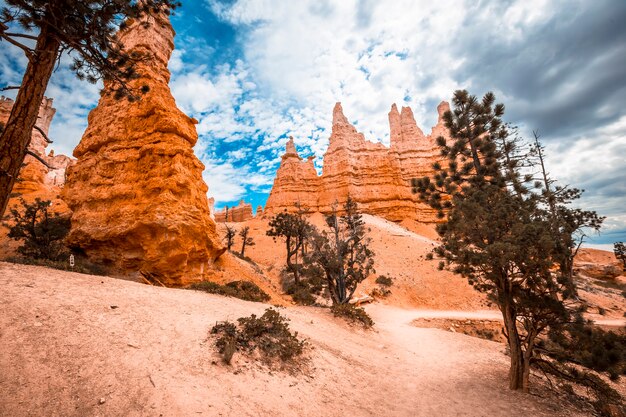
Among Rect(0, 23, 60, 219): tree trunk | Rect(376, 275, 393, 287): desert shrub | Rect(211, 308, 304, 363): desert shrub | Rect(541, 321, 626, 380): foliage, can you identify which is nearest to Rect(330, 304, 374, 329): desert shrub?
Rect(211, 308, 304, 363): desert shrub

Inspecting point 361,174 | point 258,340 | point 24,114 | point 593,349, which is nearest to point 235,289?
point 258,340

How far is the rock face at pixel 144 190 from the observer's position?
13.8 metres

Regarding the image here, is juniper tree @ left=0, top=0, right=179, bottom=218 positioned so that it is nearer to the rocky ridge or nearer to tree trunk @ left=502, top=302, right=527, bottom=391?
tree trunk @ left=502, top=302, right=527, bottom=391

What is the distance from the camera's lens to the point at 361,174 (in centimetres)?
6159

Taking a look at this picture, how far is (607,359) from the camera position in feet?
19.4

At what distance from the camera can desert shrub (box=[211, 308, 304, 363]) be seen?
6.40m

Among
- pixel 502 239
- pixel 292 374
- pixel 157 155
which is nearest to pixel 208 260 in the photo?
pixel 157 155

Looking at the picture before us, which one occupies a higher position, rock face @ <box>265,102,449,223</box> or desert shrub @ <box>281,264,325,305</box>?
rock face @ <box>265,102,449,223</box>

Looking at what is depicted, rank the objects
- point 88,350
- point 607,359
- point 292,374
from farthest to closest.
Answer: point 292,374 < point 607,359 < point 88,350

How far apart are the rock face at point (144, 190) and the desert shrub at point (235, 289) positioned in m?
2.00

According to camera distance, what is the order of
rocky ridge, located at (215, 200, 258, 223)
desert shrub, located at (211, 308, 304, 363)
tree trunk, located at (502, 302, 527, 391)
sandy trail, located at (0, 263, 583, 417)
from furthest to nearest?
1. rocky ridge, located at (215, 200, 258, 223)
2. tree trunk, located at (502, 302, 527, 391)
3. desert shrub, located at (211, 308, 304, 363)
4. sandy trail, located at (0, 263, 583, 417)

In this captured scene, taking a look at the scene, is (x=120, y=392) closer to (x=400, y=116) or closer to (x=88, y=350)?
(x=88, y=350)

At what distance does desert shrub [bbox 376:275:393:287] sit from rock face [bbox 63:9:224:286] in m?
17.4

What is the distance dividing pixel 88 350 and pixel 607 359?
10.6m
